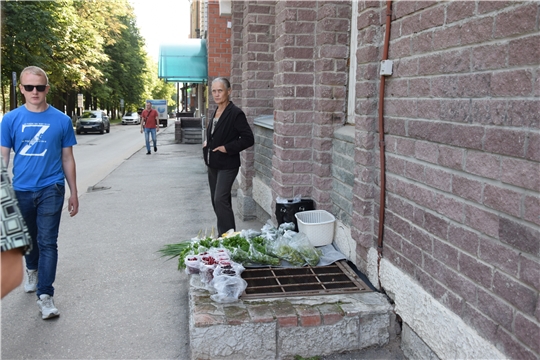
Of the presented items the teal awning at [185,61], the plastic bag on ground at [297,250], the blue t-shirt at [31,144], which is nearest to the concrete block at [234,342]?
the plastic bag on ground at [297,250]

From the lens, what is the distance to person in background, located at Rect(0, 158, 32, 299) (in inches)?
66.7

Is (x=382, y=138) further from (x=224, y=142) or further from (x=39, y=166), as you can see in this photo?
(x=39, y=166)

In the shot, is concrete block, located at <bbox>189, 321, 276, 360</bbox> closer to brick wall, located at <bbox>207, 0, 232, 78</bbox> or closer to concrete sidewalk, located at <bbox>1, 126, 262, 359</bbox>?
→ concrete sidewalk, located at <bbox>1, 126, 262, 359</bbox>

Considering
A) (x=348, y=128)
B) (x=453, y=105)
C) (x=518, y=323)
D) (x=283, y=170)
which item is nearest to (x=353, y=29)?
(x=348, y=128)

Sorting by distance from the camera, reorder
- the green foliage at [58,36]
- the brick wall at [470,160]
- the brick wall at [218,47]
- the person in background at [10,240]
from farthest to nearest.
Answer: the green foliage at [58,36] < the brick wall at [218,47] < the brick wall at [470,160] < the person in background at [10,240]

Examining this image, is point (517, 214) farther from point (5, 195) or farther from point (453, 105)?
point (5, 195)

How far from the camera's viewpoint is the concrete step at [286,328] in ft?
11.4

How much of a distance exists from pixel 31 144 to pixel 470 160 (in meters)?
3.22

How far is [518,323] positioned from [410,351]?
1268 millimetres

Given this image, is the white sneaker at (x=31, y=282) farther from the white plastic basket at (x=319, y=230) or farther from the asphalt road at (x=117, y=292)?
the white plastic basket at (x=319, y=230)

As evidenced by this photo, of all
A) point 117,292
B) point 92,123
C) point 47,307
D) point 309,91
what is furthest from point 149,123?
point 92,123

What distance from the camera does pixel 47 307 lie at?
4195mm

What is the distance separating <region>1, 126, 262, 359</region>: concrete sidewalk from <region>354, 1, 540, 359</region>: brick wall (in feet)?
6.10

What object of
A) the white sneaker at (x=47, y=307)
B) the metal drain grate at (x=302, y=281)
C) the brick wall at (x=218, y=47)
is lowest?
the white sneaker at (x=47, y=307)
